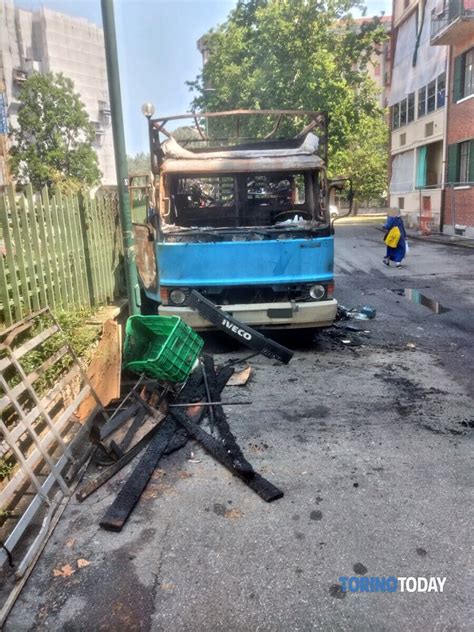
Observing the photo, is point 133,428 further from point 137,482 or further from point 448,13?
point 448,13

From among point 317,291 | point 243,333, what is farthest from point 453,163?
point 243,333

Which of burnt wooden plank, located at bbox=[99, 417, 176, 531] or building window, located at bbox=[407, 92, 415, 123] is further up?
building window, located at bbox=[407, 92, 415, 123]

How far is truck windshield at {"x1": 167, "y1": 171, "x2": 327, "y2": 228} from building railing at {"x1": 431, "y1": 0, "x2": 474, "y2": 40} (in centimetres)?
1731

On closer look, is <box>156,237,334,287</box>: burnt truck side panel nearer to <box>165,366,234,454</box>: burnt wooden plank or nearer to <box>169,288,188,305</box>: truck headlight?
<box>169,288,188,305</box>: truck headlight

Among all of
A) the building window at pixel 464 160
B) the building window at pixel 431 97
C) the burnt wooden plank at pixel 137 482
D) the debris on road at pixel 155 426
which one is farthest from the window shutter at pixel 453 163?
the burnt wooden plank at pixel 137 482

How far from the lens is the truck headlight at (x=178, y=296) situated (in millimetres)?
6125

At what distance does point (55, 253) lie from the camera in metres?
5.32

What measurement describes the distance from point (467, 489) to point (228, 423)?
6.48 ft

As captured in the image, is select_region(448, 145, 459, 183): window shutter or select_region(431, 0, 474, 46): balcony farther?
select_region(448, 145, 459, 183): window shutter

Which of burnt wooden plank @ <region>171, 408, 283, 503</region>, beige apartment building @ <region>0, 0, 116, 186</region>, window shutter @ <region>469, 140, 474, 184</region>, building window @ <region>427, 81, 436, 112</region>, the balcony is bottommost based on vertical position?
burnt wooden plank @ <region>171, 408, 283, 503</region>

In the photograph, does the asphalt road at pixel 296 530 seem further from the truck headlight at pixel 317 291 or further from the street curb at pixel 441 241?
the street curb at pixel 441 241

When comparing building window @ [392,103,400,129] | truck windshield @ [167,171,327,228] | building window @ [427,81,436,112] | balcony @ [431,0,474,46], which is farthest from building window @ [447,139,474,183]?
truck windshield @ [167,171,327,228]

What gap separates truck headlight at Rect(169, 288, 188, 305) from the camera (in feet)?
20.1

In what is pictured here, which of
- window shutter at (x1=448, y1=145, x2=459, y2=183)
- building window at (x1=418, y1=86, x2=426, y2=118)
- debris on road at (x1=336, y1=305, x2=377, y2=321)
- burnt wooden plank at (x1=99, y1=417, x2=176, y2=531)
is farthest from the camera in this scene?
building window at (x1=418, y1=86, x2=426, y2=118)
